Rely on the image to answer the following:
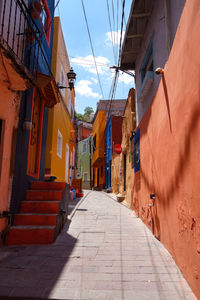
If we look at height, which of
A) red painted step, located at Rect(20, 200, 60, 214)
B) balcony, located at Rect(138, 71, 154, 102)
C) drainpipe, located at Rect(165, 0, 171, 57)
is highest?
drainpipe, located at Rect(165, 0, 171, 57)

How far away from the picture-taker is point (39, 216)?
5074 mm

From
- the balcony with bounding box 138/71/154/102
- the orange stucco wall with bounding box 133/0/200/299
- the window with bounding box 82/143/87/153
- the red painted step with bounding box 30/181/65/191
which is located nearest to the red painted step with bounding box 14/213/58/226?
the red painted step with bounding box 30/181/65/191

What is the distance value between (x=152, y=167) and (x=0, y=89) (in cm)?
367

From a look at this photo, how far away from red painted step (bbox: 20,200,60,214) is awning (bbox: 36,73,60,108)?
→ 2808mm

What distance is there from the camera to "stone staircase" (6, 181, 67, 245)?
4613 mm

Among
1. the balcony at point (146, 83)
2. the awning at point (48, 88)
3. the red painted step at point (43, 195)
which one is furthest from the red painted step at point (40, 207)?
the balcony at point (146, 83)

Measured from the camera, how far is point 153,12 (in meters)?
6.41

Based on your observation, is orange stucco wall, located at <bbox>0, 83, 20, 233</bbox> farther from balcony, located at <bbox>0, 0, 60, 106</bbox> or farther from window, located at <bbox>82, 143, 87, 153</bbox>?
window, located at <bbox>82, 143, 87, 153</bbox>

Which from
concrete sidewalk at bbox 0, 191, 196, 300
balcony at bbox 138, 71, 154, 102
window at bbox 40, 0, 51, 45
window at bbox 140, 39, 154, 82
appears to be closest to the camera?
concrete sidewalk at bbox 0, 191, 196, 300

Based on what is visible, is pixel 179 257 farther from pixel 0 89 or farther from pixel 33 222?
pixel 0 89

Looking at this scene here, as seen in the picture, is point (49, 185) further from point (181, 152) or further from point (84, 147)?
point (84, 147)

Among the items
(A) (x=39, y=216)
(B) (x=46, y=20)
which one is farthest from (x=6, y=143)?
(B) (x=46, y=20)

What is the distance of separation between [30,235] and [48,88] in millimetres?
4001

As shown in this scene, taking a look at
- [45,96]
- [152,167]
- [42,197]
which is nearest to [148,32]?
[45,96]
